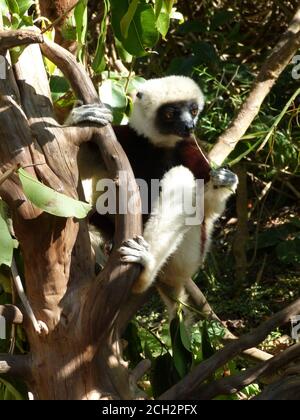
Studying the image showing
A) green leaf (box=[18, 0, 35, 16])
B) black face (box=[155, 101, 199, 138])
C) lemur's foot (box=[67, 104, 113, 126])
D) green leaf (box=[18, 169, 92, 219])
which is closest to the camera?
green leaf (box=[18, 169, 92, 219])

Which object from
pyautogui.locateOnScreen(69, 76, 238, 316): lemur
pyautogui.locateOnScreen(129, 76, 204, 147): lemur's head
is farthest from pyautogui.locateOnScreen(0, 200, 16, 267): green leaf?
pyautogui.locateOnScreen(129, 76, 204, 147): lemur's head

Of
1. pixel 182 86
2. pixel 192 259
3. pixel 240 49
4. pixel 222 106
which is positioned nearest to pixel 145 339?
pixel 192 259

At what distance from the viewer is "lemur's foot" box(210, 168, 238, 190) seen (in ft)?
12.8

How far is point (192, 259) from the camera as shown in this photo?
399 centimetres

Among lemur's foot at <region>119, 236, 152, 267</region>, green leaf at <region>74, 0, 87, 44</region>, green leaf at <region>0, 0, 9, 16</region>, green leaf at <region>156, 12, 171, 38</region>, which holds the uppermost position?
green leaf at <region>0, 0, 9, 16</region>

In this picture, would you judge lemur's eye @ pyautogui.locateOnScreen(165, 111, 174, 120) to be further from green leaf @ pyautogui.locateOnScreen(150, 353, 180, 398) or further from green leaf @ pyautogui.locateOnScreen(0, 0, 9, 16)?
green leaf @ pyautogui.locateOnScreen(150, 353, 180, 398)

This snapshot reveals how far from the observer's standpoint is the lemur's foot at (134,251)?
302 centimetres

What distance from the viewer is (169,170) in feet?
12.8

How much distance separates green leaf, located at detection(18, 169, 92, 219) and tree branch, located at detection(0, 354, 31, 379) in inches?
24.7

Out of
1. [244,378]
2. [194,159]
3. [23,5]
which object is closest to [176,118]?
[194,159]

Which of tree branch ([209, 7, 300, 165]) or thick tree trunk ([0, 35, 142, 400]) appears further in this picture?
tree branch ([209, 7, 300, 165])

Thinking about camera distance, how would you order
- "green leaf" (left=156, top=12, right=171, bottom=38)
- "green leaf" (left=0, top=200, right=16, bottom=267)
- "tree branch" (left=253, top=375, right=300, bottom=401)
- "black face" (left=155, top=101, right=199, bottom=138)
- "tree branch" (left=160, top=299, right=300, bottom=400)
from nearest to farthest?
"green leaf" (left=0, top=200, right=16, bottom=267), "tree branch" (left=253, top=375, right=300, bottom=401), "tree branch" (left=160, top=299, right=300, bottom=400), "green leaf" (left=156, top=12, right=171, bottom=38), "black face" (left=155, top=101, right=199, bottom=138)

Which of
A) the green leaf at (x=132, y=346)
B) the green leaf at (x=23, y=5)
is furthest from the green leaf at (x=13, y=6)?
the green leaf at (x=132, y=346)
